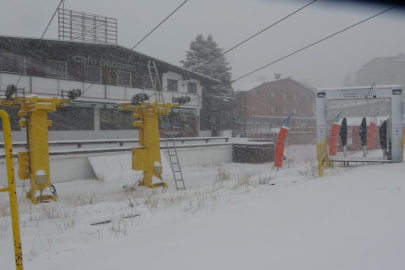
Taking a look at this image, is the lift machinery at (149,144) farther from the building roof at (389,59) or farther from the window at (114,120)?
the building roof at (389,59)

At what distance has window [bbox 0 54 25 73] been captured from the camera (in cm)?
1948

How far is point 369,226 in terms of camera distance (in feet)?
13.4

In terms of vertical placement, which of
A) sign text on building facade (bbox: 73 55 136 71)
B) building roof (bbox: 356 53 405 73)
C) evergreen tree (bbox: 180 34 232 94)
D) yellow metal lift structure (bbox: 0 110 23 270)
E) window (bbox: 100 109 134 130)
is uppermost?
building roof (bbox: 356 53 405 73)

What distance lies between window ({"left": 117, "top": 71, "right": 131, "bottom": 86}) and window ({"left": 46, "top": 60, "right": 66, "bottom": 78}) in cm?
399

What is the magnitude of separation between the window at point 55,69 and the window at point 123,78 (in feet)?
13.1

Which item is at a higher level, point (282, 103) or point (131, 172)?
point (282, 103)

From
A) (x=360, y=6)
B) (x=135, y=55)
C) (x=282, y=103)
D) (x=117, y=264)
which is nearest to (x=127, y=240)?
(x=117, y=264)

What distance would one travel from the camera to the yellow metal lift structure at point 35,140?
9672 millimetres

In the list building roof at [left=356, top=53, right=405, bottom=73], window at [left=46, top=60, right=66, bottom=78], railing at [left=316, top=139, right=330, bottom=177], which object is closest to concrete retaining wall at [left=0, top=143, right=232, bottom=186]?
railing at [left=316, top=139, right=330, bottom=177]

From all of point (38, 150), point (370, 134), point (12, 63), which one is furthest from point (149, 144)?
point (370, 134)

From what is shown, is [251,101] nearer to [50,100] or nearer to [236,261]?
[50,100]

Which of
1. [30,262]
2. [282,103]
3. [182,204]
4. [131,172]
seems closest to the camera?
[30,262]

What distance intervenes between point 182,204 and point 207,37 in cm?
4122

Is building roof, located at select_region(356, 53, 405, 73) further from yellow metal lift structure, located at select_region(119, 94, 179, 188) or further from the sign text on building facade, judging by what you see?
yellow metal lift structure, located at select_region(119, 94, 179, 188)
